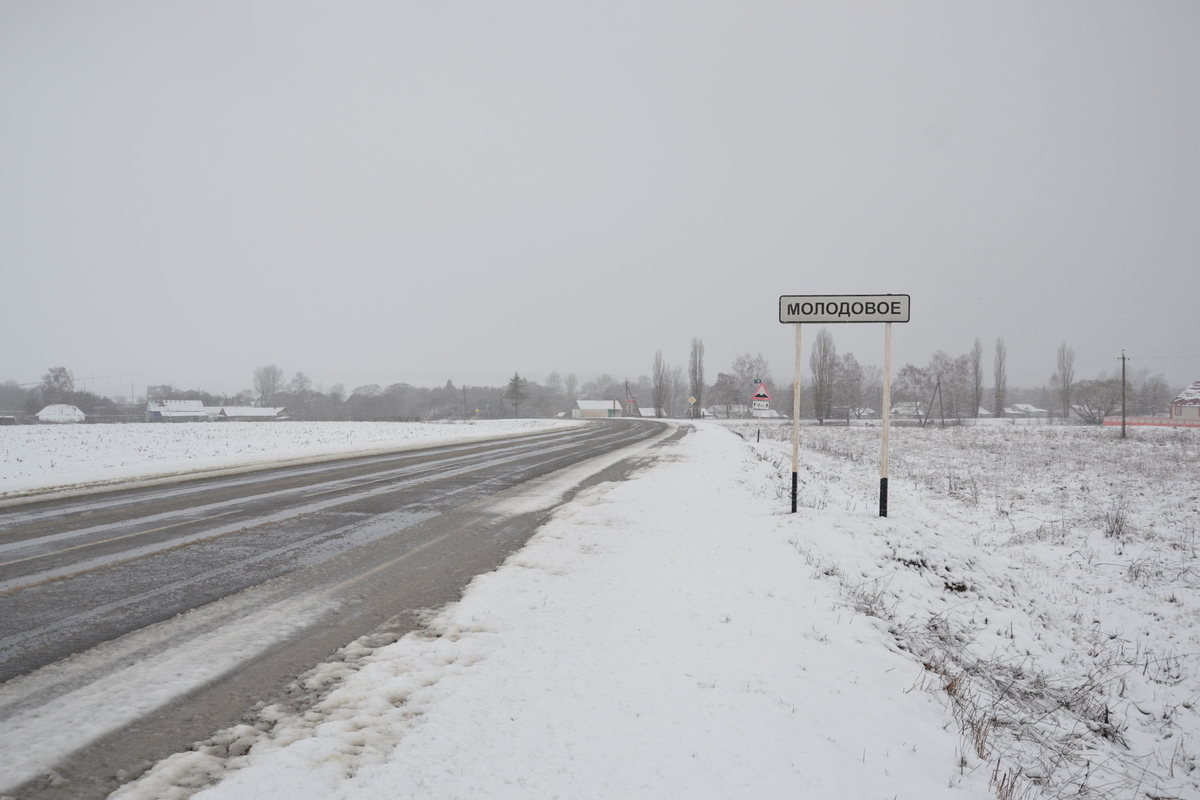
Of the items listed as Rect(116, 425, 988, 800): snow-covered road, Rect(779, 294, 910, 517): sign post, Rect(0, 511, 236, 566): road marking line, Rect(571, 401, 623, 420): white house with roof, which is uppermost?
Rect(779, 294, 910, 517): sign post

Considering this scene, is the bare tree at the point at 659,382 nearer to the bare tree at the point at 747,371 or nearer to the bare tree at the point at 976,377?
the bare tree at the point at 747,371

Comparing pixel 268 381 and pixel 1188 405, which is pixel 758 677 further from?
pixel 268 381

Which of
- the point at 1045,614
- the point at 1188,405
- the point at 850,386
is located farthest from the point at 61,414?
the point at 1188,405

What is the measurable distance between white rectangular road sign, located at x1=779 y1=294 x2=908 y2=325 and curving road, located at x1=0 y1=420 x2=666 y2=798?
17.3 ft

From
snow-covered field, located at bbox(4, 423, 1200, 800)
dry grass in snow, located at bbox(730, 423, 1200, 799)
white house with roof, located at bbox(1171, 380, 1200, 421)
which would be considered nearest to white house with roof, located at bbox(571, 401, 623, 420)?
white house with roof, located at bbox(1171, 380, 1200, 421)

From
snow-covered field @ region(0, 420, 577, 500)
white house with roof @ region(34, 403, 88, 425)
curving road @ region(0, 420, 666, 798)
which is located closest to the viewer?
curving road @ region(0, 420, 666, 798)

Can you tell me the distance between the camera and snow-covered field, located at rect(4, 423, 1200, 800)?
2.86 m

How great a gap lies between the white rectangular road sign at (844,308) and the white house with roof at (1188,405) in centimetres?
7355

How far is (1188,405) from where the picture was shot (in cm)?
6025

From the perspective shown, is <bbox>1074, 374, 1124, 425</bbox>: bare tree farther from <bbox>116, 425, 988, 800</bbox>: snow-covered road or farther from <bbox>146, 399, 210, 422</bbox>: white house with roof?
<bbox>146, 399, 210, 422</bbox>: white house with roof

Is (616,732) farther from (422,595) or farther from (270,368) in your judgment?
(270,368)

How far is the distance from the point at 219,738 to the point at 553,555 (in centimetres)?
400

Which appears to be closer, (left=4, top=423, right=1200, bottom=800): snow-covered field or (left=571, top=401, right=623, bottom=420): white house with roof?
(left=4, top=423, right=1200, bottom=800): snow-covered field

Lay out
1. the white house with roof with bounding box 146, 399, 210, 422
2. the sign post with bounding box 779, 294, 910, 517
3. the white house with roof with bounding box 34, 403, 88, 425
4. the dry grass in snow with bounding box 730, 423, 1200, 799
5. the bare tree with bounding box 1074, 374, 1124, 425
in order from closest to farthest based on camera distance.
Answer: the dry grass in snow with bounding box 730, 423, 1200, 799, the sign post with bounding box 779, 294, 910, 517, the white house with roof with bounding box 34, 403, 88, 425, the bare tree with bounding box 1074, 374, 1124, 425, the white house with roof with bounding box 146, 399, 210, 422
